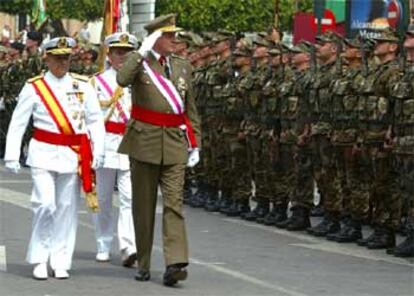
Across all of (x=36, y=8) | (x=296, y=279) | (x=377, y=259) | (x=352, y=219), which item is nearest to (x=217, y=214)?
(x=352, y=219)

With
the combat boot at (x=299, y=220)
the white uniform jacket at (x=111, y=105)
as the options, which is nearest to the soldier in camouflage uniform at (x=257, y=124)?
the combat boot at (x=299, y=220)

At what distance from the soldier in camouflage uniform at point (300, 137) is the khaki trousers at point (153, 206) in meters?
4.45

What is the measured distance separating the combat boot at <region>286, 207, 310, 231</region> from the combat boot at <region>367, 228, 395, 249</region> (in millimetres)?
1795

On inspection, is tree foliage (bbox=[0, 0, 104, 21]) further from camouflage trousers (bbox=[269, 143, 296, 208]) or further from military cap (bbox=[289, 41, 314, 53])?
camouflage trousers (bbox=[269, 143, 296, 208])

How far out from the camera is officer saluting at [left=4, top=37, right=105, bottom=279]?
1263cm

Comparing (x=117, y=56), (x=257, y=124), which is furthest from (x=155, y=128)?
(x=257, y=124)

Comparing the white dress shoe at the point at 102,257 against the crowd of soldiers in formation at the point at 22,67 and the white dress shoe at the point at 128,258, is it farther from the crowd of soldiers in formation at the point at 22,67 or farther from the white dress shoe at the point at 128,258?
the crowd of soldiers in formation at the point at 22,67

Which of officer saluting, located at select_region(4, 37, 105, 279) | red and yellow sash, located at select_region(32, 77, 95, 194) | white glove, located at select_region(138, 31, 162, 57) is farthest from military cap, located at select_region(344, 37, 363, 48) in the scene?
red and yellow sash, located at select_region(32, 77, 95, 194)

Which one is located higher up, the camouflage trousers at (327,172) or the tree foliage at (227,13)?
the tree foliage at (227,13)

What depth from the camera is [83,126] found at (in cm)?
1291

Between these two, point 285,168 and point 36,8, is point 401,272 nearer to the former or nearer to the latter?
point 285,168

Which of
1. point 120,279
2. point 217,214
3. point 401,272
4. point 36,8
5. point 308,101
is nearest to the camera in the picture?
point 120,279

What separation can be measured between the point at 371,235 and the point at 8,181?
902 centimetres

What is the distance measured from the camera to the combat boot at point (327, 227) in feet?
54.9
